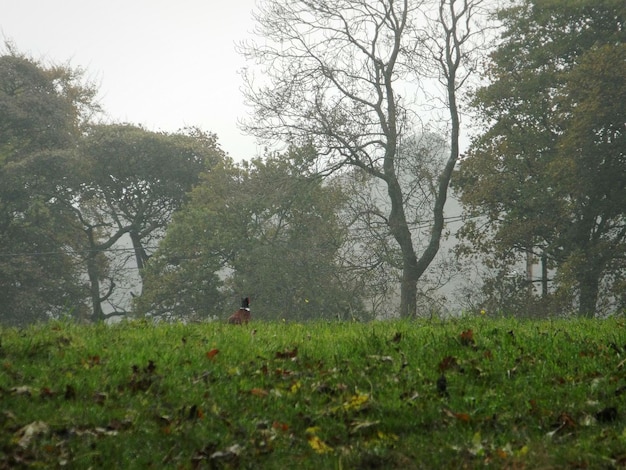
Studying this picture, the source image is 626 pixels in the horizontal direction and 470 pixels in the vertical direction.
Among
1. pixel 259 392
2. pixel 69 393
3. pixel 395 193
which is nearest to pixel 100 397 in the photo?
pixel 69 393

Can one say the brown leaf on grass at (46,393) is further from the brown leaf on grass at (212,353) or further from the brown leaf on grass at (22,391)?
the brown leaf on grass at (212,353)

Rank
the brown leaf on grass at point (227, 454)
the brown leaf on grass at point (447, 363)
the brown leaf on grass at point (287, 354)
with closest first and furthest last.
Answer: the brown leaf on grass at point (227, 454), the brown leaf on grass at point (447, 363), the brown leaf on grass at point (287, 354)

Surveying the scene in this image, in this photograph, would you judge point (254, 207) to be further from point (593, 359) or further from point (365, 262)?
point (593, 359)

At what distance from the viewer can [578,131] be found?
29.0 metres

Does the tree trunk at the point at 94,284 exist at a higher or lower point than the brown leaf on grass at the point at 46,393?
higher

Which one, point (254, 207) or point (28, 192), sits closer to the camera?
point (254, 207)

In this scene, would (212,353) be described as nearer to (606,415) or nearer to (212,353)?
(212,353)

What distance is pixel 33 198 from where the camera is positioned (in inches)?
1625

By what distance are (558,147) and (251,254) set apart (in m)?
14.7

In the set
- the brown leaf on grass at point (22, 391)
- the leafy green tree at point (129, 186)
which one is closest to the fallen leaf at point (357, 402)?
the brown leaf on grass at point (22, 391)

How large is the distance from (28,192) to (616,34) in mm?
28564

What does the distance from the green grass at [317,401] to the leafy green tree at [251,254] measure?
24254mm

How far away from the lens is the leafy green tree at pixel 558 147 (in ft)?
94.8

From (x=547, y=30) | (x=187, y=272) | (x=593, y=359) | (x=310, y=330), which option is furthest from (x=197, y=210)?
(x=593, y=359)
